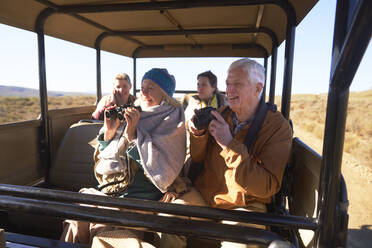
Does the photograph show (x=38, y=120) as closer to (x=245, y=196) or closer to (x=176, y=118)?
(x=176, y=118)

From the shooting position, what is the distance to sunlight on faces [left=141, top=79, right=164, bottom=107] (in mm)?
2043

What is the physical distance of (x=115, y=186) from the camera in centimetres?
184

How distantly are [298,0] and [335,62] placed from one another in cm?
147

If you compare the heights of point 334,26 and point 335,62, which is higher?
point 334,26

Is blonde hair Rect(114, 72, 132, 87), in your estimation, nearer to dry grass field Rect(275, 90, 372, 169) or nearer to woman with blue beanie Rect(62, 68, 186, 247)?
woman with blue beanie Rect(62, 68, 186, 247)

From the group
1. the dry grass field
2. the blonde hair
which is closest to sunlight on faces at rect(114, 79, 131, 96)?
the blonde hair

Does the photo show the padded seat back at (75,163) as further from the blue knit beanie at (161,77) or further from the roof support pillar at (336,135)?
Result: the roof support pillar at (336,135)

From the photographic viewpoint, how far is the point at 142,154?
1.79 m

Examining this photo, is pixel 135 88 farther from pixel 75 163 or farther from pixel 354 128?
pixel 354 128

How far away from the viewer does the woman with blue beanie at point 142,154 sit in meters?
1.78

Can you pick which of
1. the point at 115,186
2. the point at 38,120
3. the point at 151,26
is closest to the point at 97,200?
the point at 115,186

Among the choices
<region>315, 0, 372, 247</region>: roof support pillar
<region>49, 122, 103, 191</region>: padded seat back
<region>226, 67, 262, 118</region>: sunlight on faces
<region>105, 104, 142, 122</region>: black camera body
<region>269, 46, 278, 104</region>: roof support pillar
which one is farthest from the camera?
<region>269, 46, 278, 104</region>: roof support pillar

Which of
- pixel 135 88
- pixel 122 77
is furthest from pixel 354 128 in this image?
pixel 122 77

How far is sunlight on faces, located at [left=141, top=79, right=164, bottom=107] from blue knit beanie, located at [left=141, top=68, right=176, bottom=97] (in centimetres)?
3
